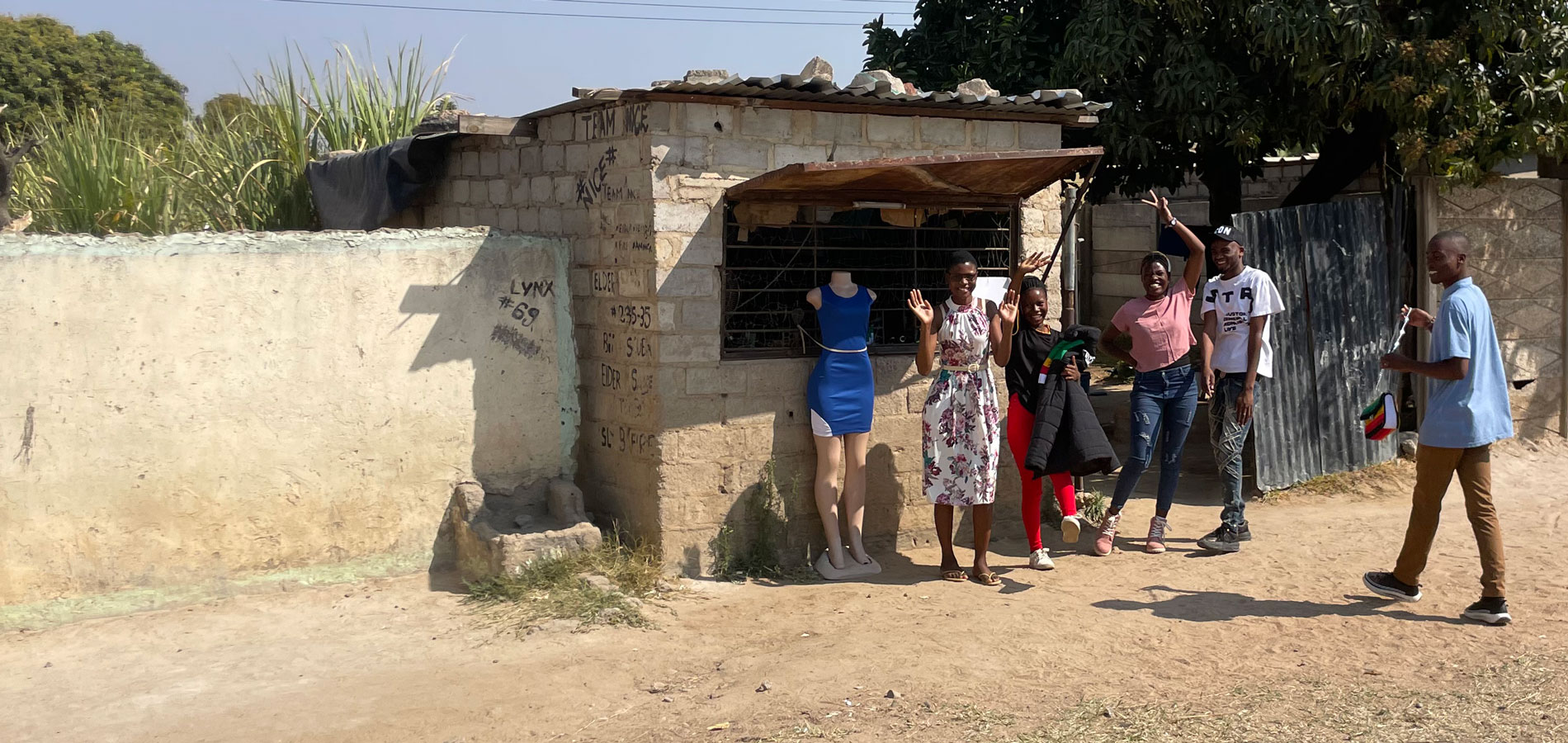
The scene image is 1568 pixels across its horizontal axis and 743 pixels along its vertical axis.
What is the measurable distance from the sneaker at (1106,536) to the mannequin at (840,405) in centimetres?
129

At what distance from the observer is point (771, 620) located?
5.79 m

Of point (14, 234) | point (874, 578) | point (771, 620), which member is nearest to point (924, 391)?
point (874, 578)

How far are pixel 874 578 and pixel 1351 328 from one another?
4.26 meters

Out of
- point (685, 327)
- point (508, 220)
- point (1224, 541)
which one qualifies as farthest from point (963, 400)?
point (508, 220)

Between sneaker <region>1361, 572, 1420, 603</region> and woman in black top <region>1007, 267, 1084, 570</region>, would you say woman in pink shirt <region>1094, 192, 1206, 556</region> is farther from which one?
sneaker <region>1361, 572, 1420, 603</region>

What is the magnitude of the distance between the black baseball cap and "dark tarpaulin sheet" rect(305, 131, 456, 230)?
443 cm

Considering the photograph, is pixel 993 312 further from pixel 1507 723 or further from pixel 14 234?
pixel 14 234

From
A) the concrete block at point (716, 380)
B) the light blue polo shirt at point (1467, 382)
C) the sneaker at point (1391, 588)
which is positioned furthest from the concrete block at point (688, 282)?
the sneaker at point (1391, 588)

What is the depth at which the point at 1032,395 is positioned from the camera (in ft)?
21.9

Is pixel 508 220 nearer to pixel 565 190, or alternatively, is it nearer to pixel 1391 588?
pixel 565 190

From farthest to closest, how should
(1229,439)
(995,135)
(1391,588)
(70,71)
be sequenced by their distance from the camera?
Result: 1. (70,71)
2. (995,135)
3. (1229,439)
4. (1391,588)

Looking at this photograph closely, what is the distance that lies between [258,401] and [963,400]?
3.40 meters

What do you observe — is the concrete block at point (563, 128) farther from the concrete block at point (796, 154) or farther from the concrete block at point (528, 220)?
the concrete block at point (796, 154)

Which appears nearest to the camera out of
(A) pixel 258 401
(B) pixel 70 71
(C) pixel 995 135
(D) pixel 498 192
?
(A) pixel 258 401
